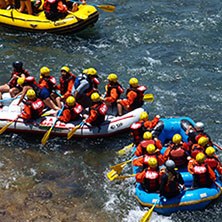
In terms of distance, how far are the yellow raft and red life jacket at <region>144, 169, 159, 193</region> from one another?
7.26 metres

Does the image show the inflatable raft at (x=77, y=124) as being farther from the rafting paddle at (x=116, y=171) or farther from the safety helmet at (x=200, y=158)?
the safety helmet at (x=200, y=158)

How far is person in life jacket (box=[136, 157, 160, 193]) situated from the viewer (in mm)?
6973

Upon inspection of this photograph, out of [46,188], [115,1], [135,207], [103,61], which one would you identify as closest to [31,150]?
[46,188]

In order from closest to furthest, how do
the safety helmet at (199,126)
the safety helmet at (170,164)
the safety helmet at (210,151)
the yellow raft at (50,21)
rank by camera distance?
1. the safety helmet at (170,164)
2. the safety helmet at (210,151)
3. the safety helmet at (199,126)
4. the yellow raft at (50,21)

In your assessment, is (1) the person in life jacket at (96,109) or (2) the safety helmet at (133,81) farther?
(2) the safety helmet at (133,81)

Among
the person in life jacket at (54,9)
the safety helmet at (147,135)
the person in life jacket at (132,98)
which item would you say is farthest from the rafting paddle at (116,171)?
the person in life jacket at (54,9)

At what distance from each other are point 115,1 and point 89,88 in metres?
7.92

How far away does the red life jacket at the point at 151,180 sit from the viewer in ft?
23.0

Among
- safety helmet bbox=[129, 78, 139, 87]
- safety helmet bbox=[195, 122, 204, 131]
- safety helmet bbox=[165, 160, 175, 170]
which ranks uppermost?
safety helmet bbox=[129, 78, 139, 87]

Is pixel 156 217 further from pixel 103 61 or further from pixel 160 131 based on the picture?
pixel 103 61

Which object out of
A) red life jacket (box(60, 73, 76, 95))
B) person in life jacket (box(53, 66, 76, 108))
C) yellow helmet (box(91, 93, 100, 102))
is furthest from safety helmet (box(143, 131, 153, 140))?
red life jacket (box(60, 73, 76, 95))

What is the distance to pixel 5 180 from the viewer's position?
8.16 m

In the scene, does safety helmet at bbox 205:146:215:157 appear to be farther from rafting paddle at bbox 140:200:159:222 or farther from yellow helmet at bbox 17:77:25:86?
yellow helmet at bbox 17:77:25:86

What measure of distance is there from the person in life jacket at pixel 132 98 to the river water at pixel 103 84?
0.76 meters
